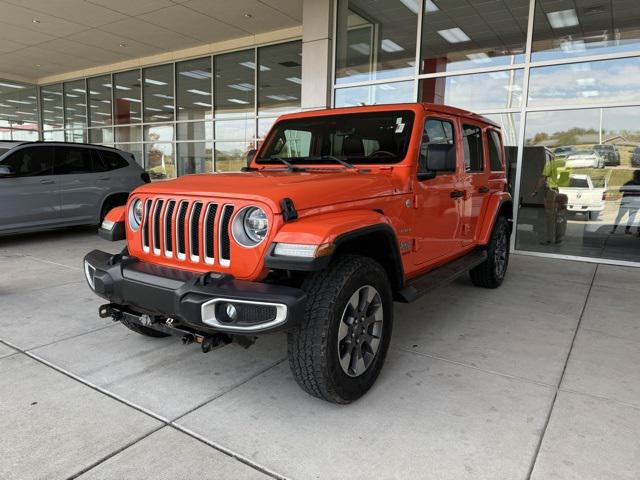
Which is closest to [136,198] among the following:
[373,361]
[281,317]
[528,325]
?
[281,317]

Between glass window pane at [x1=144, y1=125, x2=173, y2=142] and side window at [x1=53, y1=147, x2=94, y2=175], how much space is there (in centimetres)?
656

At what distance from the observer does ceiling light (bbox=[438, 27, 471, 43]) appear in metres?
8.30

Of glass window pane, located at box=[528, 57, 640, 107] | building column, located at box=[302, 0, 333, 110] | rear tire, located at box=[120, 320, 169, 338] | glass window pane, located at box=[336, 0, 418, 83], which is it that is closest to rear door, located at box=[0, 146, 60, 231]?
building column, located at box=[302, 0, 333, 110]

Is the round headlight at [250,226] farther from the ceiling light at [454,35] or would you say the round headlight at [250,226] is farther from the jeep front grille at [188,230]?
the ceiling light at [454,35]

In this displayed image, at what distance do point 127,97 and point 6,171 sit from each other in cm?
1001

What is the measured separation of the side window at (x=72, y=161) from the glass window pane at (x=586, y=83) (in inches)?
297

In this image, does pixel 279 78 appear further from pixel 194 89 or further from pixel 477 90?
pixel 477 90

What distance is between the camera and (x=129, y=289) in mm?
2607

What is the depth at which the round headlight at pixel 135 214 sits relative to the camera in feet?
9.93

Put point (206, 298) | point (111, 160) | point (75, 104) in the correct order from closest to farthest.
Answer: point (206, 298) < point (111, 160) < point (75, 104)

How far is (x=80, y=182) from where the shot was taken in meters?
8.00

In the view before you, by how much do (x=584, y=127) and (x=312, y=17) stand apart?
17.1ft

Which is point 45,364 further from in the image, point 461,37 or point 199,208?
point 461,37

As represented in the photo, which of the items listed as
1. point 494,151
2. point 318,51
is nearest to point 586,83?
point 494,151
